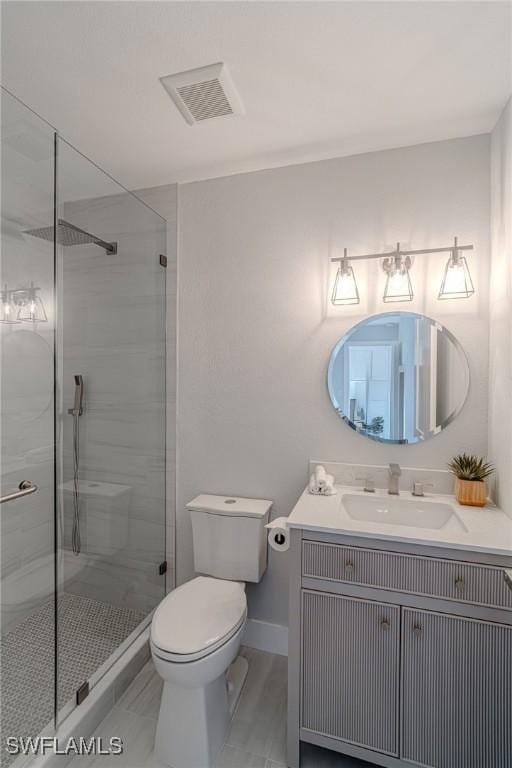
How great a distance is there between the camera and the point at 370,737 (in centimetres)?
131

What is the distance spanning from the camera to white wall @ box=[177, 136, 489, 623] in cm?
171

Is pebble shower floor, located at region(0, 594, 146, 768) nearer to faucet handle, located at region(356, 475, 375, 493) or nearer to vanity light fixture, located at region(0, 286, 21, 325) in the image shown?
vanity light fixture, located at region(0, 286, 21, 325)

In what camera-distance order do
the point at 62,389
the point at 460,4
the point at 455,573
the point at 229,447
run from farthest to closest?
the point at 229,447 → the point at 62,389 → the point at 455,573 → the point at 460,4

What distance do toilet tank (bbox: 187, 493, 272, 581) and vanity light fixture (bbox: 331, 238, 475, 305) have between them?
1.11m

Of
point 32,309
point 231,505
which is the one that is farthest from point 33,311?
point 231,505

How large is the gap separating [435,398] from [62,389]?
1.64 meters

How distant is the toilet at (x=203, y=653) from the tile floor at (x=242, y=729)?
5cm

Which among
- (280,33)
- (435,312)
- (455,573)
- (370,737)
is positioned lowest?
(370,737)

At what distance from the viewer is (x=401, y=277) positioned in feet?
5.70

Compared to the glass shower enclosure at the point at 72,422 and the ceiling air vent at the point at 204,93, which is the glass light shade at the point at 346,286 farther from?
the glass shower enclosure at the point at 72,422

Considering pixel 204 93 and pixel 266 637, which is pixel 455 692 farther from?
pixel 204 93

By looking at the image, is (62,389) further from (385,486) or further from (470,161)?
(470,161)

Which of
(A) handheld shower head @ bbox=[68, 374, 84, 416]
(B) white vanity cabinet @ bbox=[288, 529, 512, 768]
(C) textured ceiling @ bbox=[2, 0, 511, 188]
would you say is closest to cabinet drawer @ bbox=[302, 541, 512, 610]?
(B) white vanity cabinet @ bbox=[288, 529, 512, 768]

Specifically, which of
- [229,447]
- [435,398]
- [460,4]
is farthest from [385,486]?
[460,4]
